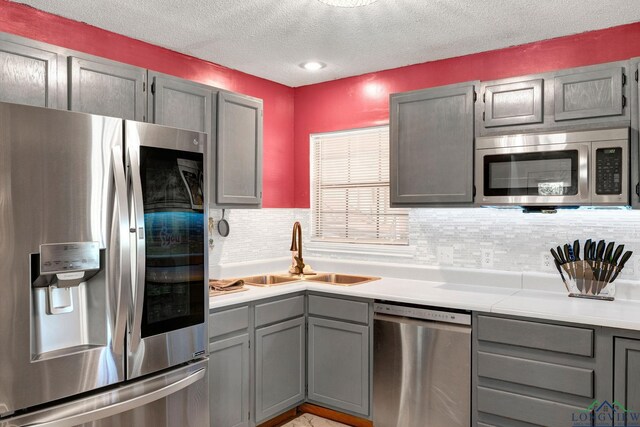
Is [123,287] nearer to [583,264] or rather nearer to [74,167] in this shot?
[74,167]

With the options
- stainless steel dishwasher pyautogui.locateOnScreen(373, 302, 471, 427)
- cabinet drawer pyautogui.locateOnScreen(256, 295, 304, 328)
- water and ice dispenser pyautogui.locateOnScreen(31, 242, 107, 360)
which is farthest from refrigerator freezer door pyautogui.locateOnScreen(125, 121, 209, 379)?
stainless steel dishwasher pyautogui.locateOnScreen(373, 302, 471, 427)

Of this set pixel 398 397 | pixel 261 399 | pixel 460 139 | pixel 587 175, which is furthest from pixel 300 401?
pixel 587 175

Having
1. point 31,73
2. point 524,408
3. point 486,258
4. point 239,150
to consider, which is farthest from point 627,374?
point 31,73

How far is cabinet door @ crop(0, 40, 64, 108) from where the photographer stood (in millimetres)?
2020

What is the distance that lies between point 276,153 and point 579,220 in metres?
2.32

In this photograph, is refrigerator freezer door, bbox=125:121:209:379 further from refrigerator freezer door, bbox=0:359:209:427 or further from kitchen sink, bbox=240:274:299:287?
kitchen sink, bbox=240:274:299:287

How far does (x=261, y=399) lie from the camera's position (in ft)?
9.86

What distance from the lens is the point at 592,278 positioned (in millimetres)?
2766

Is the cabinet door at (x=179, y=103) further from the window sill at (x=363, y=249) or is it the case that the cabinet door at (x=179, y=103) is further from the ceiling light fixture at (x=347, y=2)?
the window sill at (x=363, y=249)

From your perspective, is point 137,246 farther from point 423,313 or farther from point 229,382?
point 423,313

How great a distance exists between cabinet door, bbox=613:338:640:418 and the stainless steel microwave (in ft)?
2.33

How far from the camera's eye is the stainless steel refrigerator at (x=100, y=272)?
1.71m

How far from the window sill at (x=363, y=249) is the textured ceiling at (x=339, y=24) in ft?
4.52

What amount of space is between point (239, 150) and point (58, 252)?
154 centimetres
